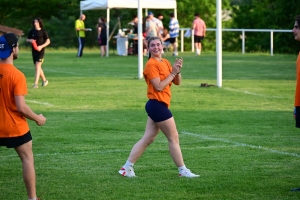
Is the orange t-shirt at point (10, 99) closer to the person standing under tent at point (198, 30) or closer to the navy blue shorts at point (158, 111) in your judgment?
the navy blue shorts at point (158, 111)

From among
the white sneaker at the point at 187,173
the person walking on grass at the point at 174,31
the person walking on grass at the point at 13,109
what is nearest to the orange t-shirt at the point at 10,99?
the person walking on grass at the point at 13,109

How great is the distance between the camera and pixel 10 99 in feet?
25.9

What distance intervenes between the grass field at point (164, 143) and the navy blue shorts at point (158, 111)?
774mm

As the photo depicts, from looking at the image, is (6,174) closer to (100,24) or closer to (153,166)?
(153,166)

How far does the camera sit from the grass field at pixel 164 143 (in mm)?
9227

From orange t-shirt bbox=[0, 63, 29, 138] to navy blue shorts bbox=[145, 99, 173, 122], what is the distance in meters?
2.07

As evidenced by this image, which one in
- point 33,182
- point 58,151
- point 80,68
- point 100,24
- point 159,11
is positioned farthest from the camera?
point 159,11

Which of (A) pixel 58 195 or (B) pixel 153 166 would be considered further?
(B) pixel 153 166

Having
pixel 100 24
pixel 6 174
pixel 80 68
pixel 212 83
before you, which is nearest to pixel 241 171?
pixel 6 174

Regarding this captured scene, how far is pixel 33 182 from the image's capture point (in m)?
8.13

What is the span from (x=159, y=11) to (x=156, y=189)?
5342 cm

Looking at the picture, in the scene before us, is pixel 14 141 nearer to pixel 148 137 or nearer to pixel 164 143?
pixel 148 137

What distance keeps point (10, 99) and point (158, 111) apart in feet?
7.36

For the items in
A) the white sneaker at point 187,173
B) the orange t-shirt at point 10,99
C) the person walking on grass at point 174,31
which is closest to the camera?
the orange t-shirt at point 10,99
